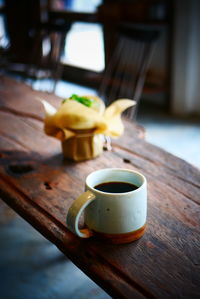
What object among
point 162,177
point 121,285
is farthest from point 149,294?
point 162,177

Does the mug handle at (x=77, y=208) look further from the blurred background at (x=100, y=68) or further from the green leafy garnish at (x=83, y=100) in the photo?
the blurred background at (x=100, y=68)

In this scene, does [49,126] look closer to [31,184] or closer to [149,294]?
[31,184]

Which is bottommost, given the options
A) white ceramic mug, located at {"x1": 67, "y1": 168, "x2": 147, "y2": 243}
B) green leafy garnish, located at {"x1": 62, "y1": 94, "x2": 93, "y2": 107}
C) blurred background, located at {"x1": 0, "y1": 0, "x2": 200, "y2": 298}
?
blurred background, located at {"x1": 0, "y1": 0, "x2": 200, "y2": 298}

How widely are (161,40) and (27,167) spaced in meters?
2.86

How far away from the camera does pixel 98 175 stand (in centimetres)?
73

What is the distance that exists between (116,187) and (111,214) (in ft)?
0.26

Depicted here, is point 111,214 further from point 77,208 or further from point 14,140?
point 14,140

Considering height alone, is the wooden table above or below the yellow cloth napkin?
below

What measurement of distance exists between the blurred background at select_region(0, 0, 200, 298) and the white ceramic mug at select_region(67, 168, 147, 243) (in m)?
0.69

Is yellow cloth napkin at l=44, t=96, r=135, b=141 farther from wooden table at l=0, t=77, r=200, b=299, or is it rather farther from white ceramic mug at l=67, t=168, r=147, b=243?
white ceramic mug at l=67, t=168, r=147, b=243

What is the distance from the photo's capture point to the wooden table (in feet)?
1.98

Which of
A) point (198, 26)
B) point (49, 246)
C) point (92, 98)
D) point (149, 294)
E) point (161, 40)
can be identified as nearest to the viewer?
point (149, 294)

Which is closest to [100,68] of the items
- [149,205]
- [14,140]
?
Answer: [14,140]

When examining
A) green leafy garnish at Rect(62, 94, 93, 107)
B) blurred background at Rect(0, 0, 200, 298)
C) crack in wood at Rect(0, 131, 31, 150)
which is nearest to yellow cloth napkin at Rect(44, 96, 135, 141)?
green leafy garnish at Rect(62, 94, 93, 107)
